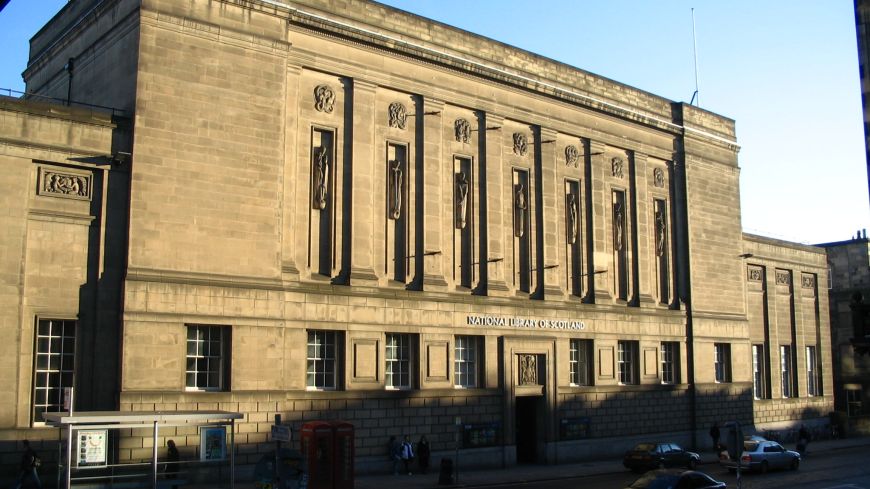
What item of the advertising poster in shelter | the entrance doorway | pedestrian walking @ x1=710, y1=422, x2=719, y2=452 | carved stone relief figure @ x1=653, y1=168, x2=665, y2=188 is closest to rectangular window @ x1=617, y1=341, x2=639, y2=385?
pedestrian walking @ x1=710, y1=422, x2=719, y2=452

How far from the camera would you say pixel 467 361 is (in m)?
40.2

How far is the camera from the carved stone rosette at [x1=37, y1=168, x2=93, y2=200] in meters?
29.8

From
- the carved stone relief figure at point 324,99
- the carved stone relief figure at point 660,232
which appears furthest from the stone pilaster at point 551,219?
the carved stone relief figure at point 324,99

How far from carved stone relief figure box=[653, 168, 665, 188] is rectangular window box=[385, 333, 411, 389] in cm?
2055

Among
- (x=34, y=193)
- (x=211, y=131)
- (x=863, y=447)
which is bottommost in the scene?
(x=863, y=447)

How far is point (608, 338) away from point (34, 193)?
28.6 m

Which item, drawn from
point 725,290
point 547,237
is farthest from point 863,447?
point 547,237

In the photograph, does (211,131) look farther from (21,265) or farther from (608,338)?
(608,338)

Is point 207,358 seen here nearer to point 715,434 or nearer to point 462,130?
point 462,130

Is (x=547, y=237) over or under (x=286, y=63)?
under

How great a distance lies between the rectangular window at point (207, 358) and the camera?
31.6 metres

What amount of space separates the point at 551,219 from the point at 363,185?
11.7 m

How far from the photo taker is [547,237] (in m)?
44.3

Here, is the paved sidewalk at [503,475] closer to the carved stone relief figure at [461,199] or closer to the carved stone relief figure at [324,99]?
the carved stone relief figure at [461,199]
